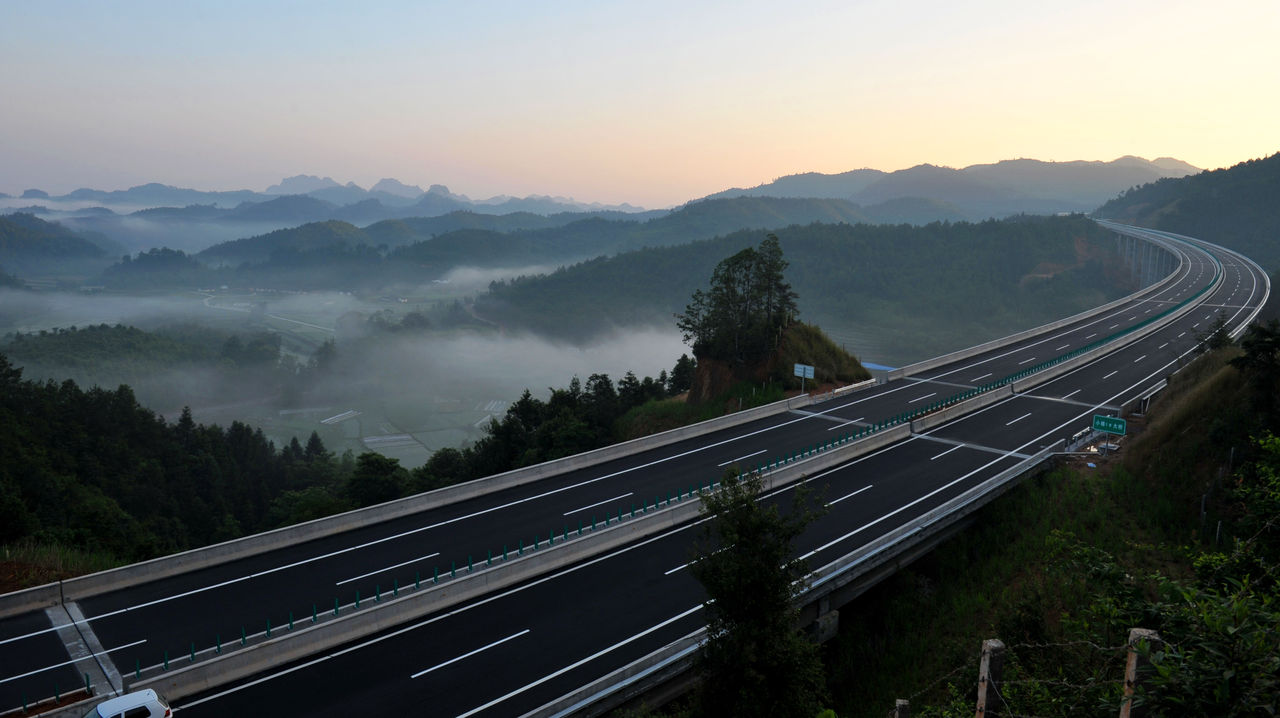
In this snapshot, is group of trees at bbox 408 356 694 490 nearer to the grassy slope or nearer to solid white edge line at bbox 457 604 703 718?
the grassy slope

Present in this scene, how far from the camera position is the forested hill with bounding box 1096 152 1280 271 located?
15062cm

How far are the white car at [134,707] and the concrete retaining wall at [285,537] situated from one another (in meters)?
7.23

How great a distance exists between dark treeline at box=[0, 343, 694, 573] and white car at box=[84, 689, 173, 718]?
12.6m

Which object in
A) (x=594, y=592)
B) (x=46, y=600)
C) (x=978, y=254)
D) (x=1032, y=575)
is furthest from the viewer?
(x=978, y=254)

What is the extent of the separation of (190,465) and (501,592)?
71.7 meters

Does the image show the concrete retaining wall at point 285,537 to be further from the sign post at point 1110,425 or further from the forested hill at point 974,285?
the forested hill at point 974,285

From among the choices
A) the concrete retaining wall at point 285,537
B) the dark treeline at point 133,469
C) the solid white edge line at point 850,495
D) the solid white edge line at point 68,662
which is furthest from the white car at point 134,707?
the dark treeline at point 133,469

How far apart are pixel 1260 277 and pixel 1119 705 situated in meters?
126

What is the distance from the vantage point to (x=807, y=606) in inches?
872

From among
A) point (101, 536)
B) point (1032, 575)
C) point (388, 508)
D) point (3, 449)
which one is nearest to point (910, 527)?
point (1032, 575)

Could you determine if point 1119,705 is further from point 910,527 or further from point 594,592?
point 910,527

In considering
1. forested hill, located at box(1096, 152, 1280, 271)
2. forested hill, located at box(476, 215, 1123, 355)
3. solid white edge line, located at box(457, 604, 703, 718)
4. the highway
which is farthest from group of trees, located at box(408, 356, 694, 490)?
forested hill, located at box(1096, 152, 1280, 271)

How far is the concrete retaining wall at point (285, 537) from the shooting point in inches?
813

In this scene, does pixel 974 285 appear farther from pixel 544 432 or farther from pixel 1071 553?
pixel 1071 553
